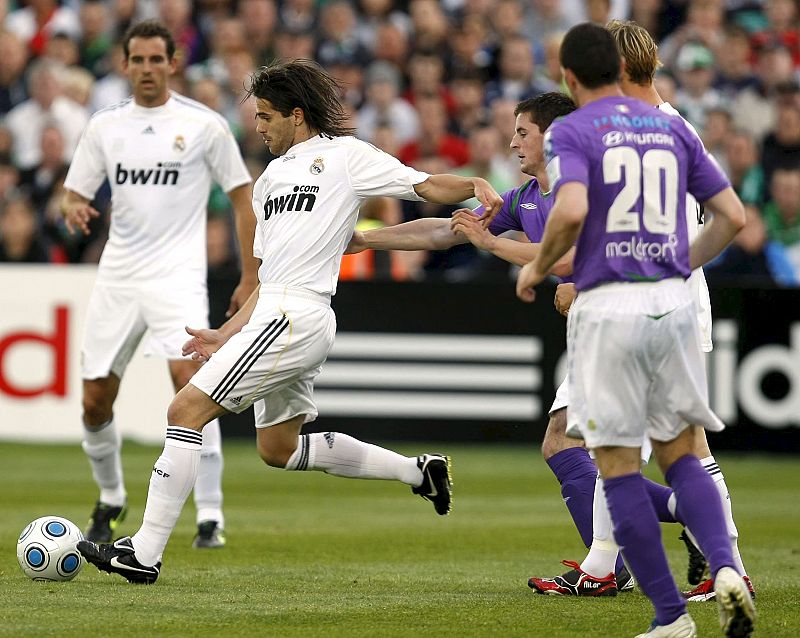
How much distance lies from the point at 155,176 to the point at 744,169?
829 centimetres

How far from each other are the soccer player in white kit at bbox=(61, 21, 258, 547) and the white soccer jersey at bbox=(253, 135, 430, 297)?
1.72m

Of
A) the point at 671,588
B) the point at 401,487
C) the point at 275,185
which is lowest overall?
the point at 401,487

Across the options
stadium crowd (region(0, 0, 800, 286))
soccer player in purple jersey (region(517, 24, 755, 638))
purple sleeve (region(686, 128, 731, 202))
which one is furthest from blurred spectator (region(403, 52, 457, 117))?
soccer player in purple jersey (region(517, 24, 755, 638))

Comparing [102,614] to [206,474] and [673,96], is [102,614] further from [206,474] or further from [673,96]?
[673,96]

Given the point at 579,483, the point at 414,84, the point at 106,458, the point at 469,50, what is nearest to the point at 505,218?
the point at 579,483

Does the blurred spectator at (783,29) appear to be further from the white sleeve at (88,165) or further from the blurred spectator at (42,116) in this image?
the white sleeve at (88,165)

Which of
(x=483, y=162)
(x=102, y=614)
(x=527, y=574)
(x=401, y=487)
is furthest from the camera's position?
(x=483, y=162)

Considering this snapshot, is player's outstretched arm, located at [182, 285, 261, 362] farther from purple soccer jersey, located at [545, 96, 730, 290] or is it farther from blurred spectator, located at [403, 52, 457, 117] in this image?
blurred spectator, located at [403, 52, 457, 117]

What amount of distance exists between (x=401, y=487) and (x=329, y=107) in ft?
19.1

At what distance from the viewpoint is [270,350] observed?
664 centimetres

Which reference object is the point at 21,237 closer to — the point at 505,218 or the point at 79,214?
the point at 79,214

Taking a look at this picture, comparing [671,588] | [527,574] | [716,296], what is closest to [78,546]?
[527,574]

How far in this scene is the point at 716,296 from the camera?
1373 centimetres

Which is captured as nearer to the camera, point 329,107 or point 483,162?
point 329,107
